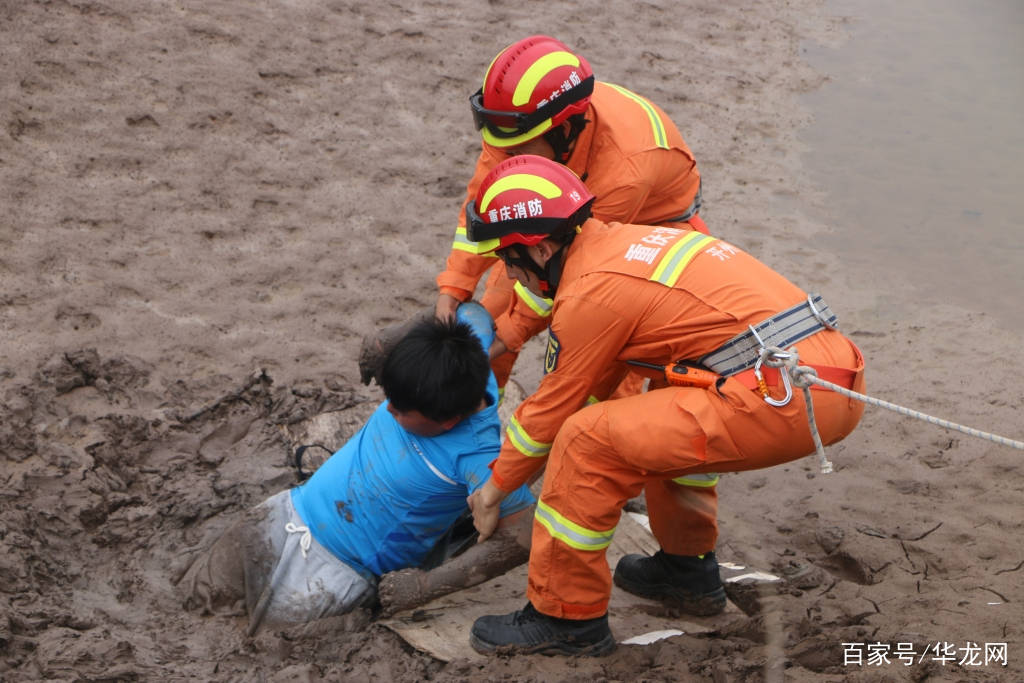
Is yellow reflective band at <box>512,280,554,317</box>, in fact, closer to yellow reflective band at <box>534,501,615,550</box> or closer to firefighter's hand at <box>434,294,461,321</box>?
firefighter's hand at <box>434,294,461,321</box>

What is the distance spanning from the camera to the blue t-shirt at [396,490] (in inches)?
134

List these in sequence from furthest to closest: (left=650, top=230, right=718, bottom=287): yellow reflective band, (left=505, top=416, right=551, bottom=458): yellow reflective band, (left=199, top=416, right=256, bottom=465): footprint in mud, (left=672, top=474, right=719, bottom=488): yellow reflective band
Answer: (left=199, top=416, right=256, bottom=465): footprint in mud
(left=672, top=474, right=719, bottom=488): yellow reflective band
(left=505, top=416, right=551, bottom=458): yellow reflective band
(left=650, top=230, right=718, bottom=287): yellow reflective band

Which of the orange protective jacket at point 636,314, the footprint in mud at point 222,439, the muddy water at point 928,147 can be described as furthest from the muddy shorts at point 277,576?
the muddy water at point 928,147

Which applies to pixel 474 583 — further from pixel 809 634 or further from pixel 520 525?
pixel 809 634

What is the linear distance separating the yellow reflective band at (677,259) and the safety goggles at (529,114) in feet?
2.67

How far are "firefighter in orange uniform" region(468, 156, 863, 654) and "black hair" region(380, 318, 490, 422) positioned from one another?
19 centimetres

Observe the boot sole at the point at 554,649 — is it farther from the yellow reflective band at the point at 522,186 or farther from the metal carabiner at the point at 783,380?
the yellow reflective band at the point at 522,186

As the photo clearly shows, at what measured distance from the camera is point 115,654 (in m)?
3.26

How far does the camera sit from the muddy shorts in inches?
138

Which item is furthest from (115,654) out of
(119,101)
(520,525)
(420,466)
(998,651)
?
(119,101)

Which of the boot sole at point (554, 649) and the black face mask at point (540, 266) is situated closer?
the black face mask at point (540, 266)

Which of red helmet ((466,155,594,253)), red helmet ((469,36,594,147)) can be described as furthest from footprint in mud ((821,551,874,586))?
red helmet ((469,36,594,147))

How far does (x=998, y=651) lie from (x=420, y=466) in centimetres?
188

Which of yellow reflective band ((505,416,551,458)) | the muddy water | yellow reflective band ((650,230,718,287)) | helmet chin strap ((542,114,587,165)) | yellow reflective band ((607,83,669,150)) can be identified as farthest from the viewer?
the muddy water
